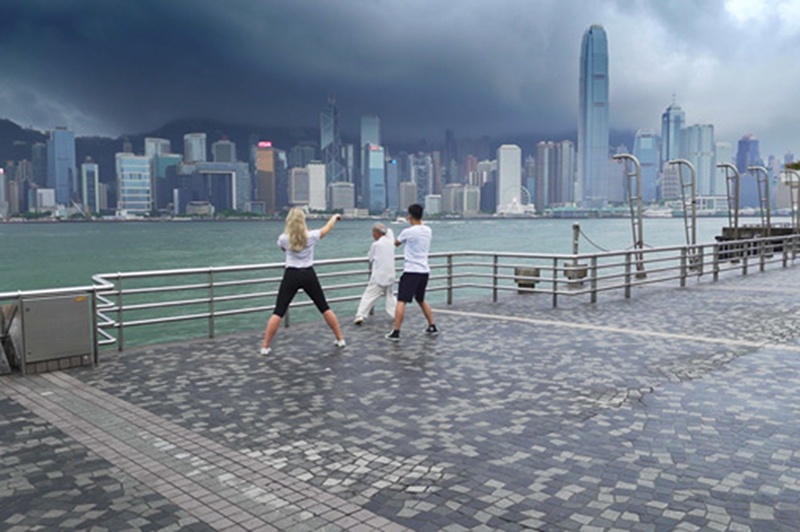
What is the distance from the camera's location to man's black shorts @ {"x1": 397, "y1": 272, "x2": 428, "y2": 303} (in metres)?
9.93

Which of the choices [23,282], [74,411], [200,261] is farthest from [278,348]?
[200,261]

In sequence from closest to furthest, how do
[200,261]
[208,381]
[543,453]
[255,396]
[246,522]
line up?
[246,522]
[543,453]
[255,396]
[208,381]
[200,261]

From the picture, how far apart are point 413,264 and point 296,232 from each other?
78.7 inches

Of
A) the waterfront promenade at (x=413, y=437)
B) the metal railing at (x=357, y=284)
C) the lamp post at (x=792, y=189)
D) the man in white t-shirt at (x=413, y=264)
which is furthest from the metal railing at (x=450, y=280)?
the lamp post at (x=792, y=189)

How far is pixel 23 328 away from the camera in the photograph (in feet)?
25.5

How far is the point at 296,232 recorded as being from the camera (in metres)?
8.74

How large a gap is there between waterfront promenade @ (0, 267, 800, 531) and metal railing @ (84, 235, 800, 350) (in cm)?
83

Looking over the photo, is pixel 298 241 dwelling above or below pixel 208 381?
above

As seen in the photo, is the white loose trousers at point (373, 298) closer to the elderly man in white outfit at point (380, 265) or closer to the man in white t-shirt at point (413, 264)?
the elderly man in white outfit at point (380, 265)

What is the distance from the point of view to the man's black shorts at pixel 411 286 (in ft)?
32.6

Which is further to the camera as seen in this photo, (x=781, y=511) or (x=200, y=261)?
(x=200, y=261)

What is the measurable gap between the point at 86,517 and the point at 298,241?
4.92 metres

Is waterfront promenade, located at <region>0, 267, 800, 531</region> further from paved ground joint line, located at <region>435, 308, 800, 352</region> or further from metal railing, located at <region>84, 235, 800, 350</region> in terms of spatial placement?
metal railing, located at <region>84, 235, 800, 350</region>

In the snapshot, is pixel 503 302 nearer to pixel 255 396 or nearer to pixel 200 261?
pixel 255 396
